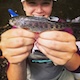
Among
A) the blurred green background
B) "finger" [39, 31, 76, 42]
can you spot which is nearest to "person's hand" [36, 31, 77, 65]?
"finger" [39, 31, 76, 42]

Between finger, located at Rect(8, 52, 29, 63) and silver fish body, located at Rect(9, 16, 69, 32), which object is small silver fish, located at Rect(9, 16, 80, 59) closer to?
silver fish body, located at Rect(9, 16, 69, 32)

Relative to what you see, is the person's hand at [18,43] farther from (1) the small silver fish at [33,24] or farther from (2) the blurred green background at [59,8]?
(2) the blurred green background at [59,8]

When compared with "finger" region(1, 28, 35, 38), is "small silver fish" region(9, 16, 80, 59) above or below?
above

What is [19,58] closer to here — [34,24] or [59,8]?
[34,24]

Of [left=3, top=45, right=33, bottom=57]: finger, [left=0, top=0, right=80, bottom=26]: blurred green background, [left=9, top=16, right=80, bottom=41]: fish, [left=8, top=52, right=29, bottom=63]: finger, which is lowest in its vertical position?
[left=0, top=0, right=80, bottom=26]: blurred green background

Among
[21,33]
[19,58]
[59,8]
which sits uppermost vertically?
[21,33]

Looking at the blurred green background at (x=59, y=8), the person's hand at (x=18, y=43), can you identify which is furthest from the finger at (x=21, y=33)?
the blurred green background at (x=59, y=8)

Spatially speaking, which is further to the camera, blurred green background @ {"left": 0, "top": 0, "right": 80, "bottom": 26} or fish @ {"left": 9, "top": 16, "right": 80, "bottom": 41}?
blurred green background @ {"left": 0, "top": 0, "right": 80, "bottom": 26}

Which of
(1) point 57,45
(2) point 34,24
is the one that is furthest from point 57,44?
(2) point 34,24
